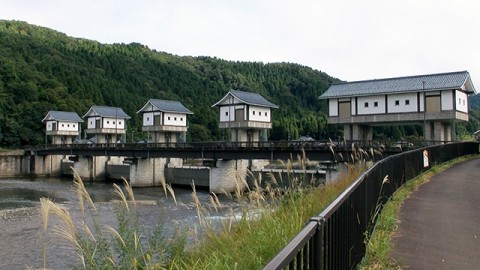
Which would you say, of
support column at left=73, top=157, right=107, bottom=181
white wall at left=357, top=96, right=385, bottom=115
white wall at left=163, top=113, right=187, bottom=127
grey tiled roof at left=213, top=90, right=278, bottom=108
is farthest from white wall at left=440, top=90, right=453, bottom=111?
support column at left=73, top=157, right=107, bottom=181

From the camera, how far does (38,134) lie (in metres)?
76.6

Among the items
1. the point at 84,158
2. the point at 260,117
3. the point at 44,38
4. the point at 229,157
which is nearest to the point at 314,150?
the point at 229,157

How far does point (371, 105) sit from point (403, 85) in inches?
126

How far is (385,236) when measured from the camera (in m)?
6.65

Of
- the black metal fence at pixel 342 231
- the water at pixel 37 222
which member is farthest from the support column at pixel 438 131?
the black metal fence at pixel 342 231

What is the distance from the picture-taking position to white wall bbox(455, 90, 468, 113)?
106 ft

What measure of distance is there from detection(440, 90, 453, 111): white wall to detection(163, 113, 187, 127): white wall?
32373 millimetres

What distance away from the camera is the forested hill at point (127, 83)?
271ft

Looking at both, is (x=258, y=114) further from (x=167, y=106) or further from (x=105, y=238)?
(x=105, y=238)

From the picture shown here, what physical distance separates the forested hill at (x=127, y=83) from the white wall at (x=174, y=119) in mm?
38423

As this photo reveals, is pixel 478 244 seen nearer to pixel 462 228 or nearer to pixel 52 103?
pixel 462 228

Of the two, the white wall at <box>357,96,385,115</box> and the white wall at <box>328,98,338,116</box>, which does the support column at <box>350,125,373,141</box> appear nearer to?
the white wall at <box>357,96,385,115</box>

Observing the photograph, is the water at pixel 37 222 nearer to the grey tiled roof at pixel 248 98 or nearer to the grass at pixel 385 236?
the grass at pixel 385 236

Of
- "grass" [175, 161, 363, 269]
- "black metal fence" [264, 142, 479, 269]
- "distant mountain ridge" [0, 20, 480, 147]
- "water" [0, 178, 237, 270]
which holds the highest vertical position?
"distant mountain ridge" [0, 20, 480, 147]
